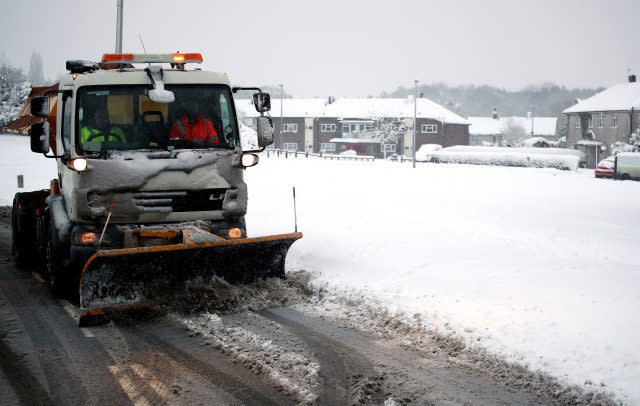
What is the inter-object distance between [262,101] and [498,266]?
14.8 ft

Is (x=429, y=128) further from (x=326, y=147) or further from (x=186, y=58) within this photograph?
(x=186, y=58)

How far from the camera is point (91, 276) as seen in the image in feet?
20.5

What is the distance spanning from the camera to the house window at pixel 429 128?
Result: 80375 mm

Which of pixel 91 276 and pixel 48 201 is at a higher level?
pixel 48 201

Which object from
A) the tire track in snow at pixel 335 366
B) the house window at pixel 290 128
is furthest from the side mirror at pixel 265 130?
the house window at pixel 290 128

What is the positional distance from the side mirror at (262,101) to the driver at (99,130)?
1.67 meters

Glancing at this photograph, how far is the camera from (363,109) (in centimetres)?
8400

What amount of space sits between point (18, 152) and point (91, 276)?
4088cm

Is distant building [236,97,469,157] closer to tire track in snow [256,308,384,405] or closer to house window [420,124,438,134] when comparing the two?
house window [420,124,438,134]

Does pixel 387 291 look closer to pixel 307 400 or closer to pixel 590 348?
pixel 590 348

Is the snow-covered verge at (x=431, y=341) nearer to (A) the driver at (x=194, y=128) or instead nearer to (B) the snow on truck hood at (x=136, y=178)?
(B) the snow on truck hood at (x=136, y=178)

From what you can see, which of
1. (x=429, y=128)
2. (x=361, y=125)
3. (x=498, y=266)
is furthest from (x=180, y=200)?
(x=361, y=125)

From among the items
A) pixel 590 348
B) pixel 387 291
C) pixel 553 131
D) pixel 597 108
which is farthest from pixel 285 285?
A: pixel 553 131

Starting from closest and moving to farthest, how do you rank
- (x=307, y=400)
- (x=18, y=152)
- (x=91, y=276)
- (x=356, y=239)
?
(x=307, y=400)
(x=91, y=276)
(x=356, y=239)
(x=18, y=152)
